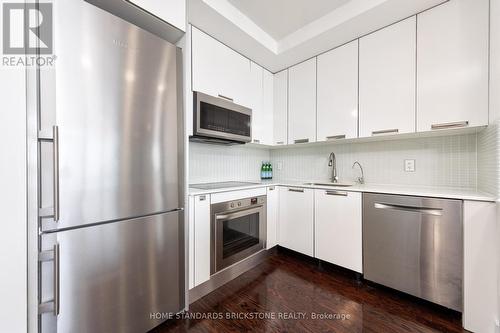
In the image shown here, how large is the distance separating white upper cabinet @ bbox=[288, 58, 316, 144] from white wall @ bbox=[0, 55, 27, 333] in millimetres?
2224

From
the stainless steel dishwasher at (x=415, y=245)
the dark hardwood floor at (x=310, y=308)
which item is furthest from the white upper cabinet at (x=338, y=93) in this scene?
the dark hardwood floor at (x=310, y=308)

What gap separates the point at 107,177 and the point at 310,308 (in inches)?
64.5

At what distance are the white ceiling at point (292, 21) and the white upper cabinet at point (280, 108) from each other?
1.33 ft

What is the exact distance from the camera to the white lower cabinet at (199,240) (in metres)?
1.55

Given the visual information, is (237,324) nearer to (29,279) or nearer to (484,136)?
(29,279)

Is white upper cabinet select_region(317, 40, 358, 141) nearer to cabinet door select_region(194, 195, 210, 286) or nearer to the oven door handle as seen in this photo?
the oven door handle

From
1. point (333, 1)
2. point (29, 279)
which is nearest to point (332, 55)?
point (333, 1)

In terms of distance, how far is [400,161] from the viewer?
204cm


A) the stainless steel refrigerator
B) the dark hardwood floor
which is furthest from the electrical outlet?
the stainless steel refrigerator

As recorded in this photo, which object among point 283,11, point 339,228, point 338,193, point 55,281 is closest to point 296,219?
point 339,228

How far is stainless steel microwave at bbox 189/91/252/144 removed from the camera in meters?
1.75

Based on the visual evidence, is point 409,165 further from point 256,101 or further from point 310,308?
point 256,101

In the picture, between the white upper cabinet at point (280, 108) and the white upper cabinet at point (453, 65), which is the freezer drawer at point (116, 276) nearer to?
the white upper cabinet at point (280, 108)

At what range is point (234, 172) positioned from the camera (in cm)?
263
